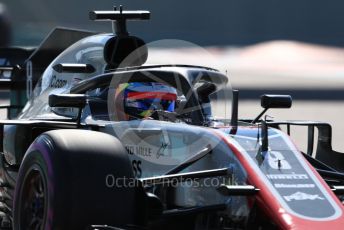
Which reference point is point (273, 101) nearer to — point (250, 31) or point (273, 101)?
point (273, 101)

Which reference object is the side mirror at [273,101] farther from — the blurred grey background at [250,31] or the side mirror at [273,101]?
the blurred grey background at [250,31]

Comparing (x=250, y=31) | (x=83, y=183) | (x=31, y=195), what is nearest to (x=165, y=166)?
(x=83, y=183)

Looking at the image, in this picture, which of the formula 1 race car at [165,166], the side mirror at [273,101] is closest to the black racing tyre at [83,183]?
the formula 1 race car at [165,166]

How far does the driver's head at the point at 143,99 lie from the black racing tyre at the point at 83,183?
978 millimetres

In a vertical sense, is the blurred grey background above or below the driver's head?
below

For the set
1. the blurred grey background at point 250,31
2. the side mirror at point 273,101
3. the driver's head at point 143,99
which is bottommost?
the blurred grey background at point 250,31

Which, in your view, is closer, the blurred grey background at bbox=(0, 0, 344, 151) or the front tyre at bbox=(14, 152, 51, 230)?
the front tyre at bbox=(14, 152, 51, 230)

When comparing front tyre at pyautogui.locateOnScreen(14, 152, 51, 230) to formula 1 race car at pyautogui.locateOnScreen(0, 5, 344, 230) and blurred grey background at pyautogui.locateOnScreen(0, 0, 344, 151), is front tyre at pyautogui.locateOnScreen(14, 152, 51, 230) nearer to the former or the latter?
formula 1 race car at pyautogui.locateOnScreen(0, 5, 344, 230)

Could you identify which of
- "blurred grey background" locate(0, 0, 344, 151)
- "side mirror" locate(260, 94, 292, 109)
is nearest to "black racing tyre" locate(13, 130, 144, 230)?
"side mirror" locate(260, 94, 292, 109)

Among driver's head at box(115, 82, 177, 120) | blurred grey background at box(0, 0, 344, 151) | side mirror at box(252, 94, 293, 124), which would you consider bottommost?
blurred grey background at box(0, 0, 344, 151)

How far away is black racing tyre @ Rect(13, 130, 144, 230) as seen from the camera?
14.3 feet

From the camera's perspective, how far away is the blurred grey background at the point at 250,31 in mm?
15406

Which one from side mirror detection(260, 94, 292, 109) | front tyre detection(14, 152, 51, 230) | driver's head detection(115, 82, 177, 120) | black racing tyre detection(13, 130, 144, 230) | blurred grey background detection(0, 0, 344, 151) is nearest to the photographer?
black racing tyre detection(13, 130, 144, 230)

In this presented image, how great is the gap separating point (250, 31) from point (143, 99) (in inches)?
440
